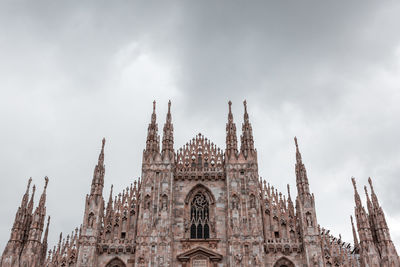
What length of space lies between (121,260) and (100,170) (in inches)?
289

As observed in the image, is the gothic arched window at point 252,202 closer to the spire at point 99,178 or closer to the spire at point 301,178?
the spire at point 301,178

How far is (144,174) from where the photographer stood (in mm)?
32781

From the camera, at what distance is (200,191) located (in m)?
33.0

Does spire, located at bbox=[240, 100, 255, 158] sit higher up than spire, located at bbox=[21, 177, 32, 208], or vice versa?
spire, located at bbox=[240, 100, 255, 158]

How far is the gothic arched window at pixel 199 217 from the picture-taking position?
3123 centimetres

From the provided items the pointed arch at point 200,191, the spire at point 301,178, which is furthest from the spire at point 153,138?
the spire at point 301,178

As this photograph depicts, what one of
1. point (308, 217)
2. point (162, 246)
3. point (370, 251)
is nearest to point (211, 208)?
point (162, 246)

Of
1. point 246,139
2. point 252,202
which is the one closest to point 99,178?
point 252,202

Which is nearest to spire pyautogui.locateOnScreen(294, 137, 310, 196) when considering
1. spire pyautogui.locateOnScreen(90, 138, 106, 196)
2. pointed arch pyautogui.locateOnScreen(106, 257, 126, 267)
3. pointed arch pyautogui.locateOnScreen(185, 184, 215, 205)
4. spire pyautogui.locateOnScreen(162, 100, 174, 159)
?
pointed arch pyautogui.locateOnScreen(185, 184, 215, 205)

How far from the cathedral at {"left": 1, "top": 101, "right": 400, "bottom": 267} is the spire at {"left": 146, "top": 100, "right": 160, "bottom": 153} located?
121 millimetres

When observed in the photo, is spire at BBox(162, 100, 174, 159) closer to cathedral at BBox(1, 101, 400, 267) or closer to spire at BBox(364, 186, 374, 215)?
cathedral at BBox(1, 101, 400, 267)

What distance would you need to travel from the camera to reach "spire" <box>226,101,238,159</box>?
111ft

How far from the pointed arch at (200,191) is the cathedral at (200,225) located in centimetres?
8

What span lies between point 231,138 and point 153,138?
6452mm
